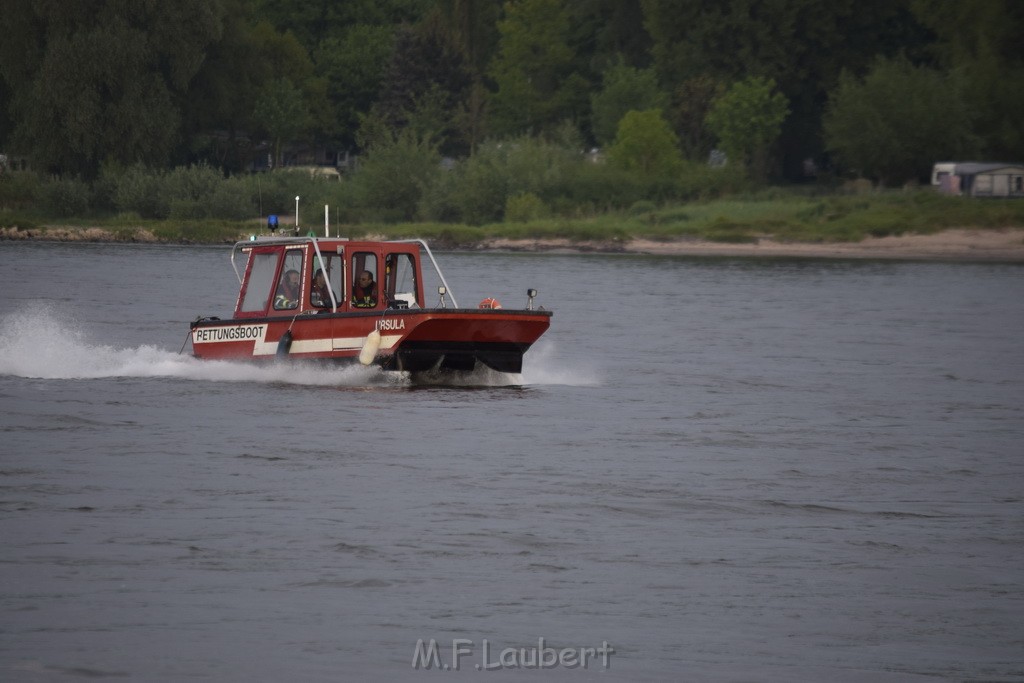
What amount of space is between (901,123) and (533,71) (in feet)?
104

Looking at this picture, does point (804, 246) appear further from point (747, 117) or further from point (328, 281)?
point (328, 281)

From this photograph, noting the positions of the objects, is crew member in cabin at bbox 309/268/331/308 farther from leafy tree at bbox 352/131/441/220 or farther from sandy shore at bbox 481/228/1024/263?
leafy tree at bbox 352/131/441/220

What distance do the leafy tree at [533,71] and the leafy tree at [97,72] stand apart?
31527 millimetres

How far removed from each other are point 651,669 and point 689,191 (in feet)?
254

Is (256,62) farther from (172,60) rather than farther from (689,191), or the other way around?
(689,191)

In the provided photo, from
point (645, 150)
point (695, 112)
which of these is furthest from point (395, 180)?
point (695, 112)

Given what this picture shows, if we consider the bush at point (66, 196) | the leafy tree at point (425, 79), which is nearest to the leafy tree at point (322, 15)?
the leafy tree at point (425, 79)

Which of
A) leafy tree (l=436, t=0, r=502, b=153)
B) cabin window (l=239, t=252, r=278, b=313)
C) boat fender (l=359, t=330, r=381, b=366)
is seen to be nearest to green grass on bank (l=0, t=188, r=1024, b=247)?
leafy tree (l=436, t=0, r=502, b=153)

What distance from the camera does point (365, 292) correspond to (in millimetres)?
24609

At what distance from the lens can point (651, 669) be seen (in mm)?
11773

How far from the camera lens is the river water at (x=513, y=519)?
12148mm

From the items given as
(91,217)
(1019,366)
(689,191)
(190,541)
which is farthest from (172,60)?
(190,541)

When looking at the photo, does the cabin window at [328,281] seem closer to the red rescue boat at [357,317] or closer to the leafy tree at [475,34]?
the red rescue boat at [357,317]

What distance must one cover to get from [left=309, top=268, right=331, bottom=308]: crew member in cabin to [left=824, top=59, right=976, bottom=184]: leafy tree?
6650 cm
